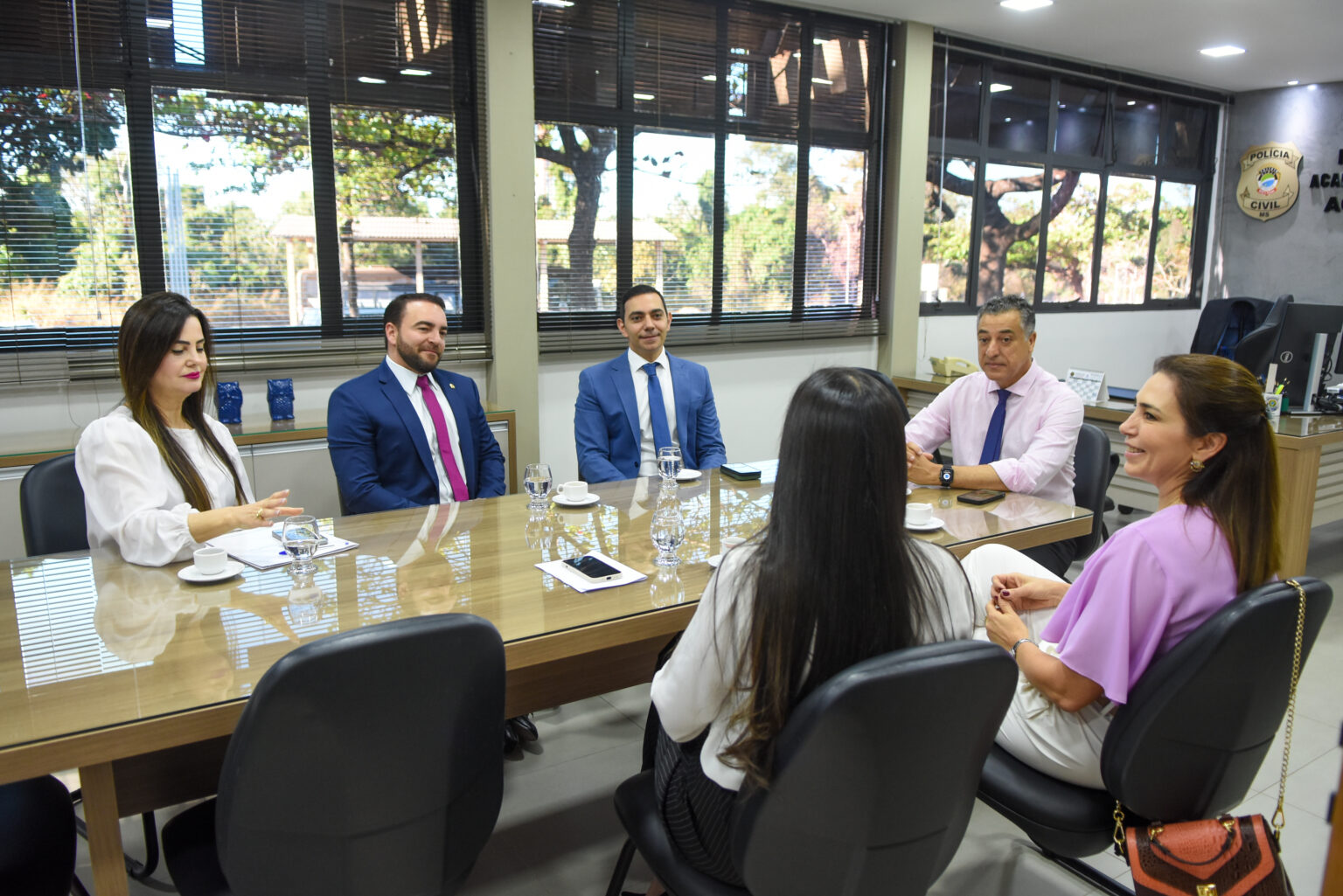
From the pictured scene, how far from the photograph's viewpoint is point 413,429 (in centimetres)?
317

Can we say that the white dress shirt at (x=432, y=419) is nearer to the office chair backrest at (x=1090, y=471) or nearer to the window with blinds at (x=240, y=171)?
the window with blinds at (x=240, y=171)

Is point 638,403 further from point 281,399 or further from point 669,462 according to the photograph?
point 281,399

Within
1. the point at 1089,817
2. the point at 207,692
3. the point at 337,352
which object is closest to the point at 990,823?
the point at 1089,817

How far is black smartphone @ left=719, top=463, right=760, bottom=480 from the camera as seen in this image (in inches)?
119

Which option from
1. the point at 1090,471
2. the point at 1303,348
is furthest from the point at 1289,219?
the point at 1090,471

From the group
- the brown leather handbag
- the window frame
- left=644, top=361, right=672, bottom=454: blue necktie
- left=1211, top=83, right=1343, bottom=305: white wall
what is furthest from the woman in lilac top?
left=1211, top=83, right=1343, bottom=305: white wall

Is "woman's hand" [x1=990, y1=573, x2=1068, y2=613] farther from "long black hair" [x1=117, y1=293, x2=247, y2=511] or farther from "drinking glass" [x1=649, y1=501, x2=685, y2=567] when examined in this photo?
"long black hair" [x1=117, y1=293, x2=247, y2=511]

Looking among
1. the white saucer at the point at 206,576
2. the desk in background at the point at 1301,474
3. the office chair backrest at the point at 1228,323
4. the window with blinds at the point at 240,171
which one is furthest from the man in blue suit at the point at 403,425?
the office chair backrest at the point at 1228,323

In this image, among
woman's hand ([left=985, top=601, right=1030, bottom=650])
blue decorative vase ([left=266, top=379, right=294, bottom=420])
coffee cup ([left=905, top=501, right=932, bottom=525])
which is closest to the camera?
woman's hand ([left=985, top=601, right=1030, bottom=650])

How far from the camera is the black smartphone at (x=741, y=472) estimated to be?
3.03 metres

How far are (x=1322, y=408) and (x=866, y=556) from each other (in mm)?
4461

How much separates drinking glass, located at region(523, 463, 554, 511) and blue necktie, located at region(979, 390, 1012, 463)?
1.62m

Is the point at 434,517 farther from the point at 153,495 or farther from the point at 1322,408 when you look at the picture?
the point at 1322,408

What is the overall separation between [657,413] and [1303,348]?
3.33 metres
